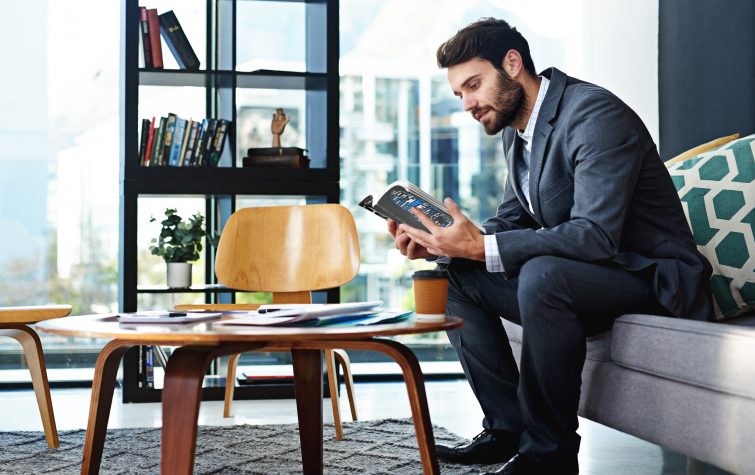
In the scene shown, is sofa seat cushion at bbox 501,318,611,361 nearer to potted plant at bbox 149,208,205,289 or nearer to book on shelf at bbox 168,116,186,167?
potted plant at bbox 149,208,205,289

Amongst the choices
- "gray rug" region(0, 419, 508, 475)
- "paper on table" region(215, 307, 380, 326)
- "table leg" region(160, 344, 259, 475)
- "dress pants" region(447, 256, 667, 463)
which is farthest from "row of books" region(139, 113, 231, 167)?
"table leg" region(160, 344, 259, 475)

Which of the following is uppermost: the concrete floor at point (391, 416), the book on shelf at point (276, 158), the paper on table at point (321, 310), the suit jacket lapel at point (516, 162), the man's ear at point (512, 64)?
the man's ear at point (512, 64)

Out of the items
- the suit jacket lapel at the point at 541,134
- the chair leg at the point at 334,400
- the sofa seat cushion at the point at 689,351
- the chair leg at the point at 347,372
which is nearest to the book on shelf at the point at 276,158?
the chair leg at the point at 347,372

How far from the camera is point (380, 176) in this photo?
4426 millimetres

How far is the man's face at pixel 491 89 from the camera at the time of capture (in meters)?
2.40

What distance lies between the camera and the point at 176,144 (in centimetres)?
367

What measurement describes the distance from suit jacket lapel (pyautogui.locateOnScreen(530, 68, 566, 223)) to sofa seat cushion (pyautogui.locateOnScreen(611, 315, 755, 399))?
0.41 meters

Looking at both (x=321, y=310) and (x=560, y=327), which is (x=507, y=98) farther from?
(x=321, y=310)

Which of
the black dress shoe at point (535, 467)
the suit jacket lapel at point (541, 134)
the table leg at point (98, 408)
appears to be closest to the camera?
the table leg at point (98, 408)

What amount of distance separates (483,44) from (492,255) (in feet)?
1.98

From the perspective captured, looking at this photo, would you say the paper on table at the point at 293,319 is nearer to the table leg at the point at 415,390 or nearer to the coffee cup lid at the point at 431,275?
the table leg at the point at 415,390

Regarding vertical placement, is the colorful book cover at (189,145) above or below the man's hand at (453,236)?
above

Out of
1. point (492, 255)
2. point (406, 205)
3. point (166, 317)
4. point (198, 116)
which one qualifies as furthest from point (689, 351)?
point (198, 116)

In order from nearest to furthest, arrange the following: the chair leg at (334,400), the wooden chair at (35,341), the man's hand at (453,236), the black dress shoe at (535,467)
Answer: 1. the black dress shoe at (535,467)
2. the man's hand at (453,236)
3. the wooden chair at (35,341)
4. the chair leg at (334,400)
